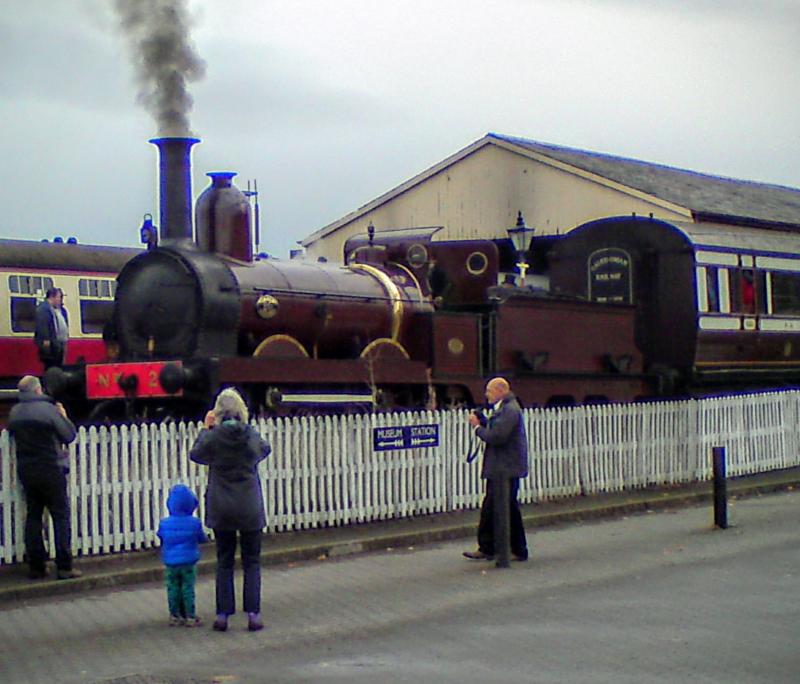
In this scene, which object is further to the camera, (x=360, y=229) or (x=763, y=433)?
(x=360, y=229)

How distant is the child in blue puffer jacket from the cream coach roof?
2373 centimetres

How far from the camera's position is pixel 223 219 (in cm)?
1534

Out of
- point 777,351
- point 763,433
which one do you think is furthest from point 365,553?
point 777,351

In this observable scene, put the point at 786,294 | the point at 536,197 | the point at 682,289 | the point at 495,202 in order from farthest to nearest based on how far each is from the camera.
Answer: the point at 495,202, the point at 536,197, the point at 786,294, the point at 682,289

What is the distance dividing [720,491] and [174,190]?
692 centimetres

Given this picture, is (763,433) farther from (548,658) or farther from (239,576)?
(548,658)

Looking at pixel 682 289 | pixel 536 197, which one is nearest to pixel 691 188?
pixel 536 197

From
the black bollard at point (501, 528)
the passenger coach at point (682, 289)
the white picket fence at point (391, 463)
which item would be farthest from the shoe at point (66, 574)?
the passenger coach at point (682, 289)

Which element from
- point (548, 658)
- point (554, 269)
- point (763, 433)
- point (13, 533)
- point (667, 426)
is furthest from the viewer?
point (554, 269)

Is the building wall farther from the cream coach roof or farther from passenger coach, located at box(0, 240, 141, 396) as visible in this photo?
passenger coach, located at box(0, 240, 141, 396)

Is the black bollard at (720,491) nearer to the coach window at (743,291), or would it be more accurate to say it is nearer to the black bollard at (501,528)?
the black bollard at (501,528)

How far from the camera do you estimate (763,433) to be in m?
20.1

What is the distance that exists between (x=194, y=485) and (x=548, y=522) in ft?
13.9

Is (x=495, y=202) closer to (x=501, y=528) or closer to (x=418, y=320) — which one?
(x=418, y=320)
